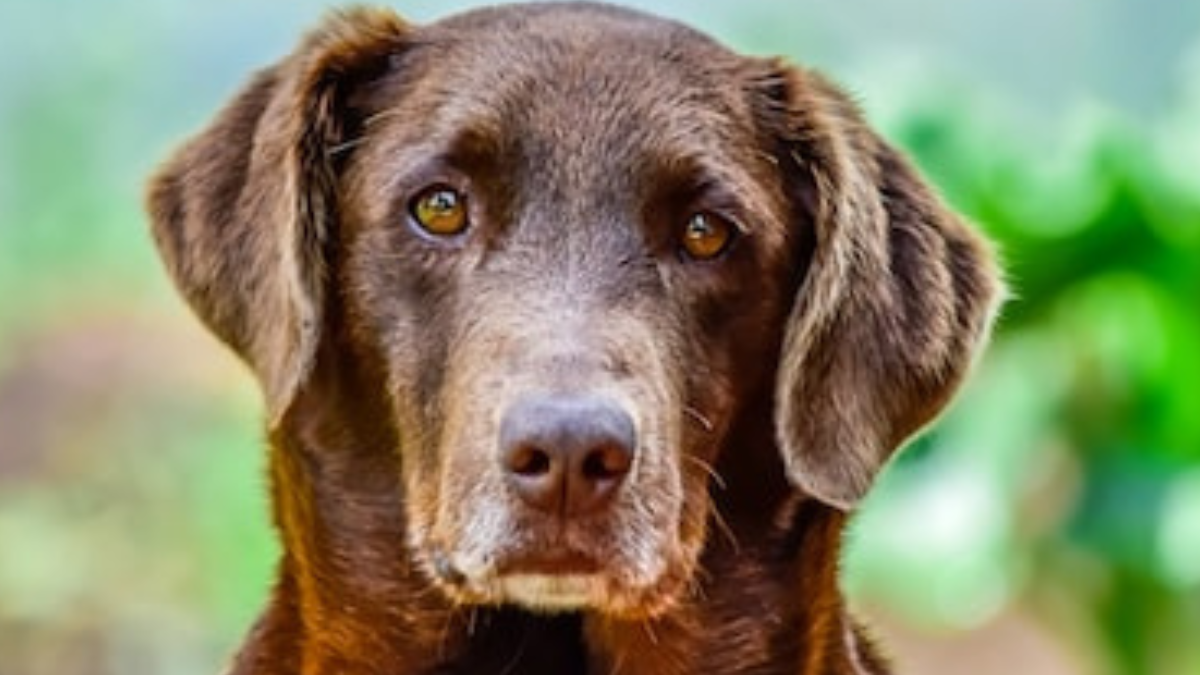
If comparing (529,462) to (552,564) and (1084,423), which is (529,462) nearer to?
(552,564)

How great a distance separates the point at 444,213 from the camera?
432 cm

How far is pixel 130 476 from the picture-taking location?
759 centimetres

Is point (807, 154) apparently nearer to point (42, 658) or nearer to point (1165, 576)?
point (1165, 576)

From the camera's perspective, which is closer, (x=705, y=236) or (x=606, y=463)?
(x=606, y=463)

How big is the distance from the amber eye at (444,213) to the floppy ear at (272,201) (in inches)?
6.0

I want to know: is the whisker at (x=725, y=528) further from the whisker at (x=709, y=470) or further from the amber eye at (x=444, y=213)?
the amber eye at (x=444, y=213)

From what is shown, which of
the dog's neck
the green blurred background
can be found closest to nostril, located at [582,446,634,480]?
the dog's neck

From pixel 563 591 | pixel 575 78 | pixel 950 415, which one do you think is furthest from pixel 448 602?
pixel 950 415

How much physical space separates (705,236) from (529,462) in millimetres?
428

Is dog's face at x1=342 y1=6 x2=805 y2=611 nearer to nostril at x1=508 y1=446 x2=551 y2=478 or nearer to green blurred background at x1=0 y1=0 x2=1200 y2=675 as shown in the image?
nostril at x1=508 y1=446 x2=551 y2=478

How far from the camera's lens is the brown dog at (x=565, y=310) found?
13.9 ft

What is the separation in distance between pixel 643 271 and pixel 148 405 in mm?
3437

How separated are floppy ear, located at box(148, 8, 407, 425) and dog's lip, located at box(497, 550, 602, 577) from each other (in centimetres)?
38

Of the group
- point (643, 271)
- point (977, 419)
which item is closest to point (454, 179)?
point (643, 271)
